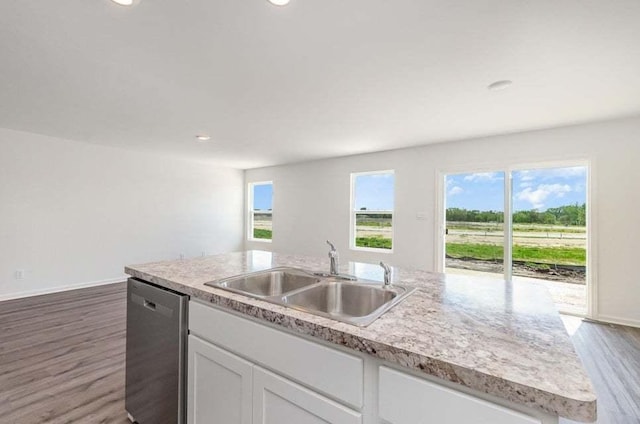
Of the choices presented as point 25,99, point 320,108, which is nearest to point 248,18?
point 320,108

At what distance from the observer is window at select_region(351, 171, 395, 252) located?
5.05 meters

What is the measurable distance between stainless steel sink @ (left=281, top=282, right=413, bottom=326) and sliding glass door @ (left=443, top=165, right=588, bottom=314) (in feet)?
11.2

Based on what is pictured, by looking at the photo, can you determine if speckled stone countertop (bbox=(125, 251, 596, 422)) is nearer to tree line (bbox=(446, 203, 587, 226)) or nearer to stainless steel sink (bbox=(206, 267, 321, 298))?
stainless steel sink (bbox=(206, 267, 321, 298))

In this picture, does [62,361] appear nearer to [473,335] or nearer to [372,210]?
[473,335]

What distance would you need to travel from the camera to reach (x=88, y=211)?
4703 millimetres

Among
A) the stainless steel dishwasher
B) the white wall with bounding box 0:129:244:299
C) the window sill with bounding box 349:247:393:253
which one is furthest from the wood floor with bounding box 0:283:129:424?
the window sill with bounding box 349:247:393:253

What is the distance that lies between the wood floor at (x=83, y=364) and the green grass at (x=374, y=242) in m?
2.54

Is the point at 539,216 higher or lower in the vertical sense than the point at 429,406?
higher

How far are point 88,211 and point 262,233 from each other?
11.2 feet

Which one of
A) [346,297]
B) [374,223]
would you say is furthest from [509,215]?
[346,297]

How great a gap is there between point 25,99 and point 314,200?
14.0 ft

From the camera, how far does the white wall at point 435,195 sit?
3.25m

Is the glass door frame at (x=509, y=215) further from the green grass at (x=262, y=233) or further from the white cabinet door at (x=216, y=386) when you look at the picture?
the green grass at (x=262, y=233)

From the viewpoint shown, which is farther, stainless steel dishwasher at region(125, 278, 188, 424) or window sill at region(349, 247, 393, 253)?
window sill at region(349, 247, 393, 253)
